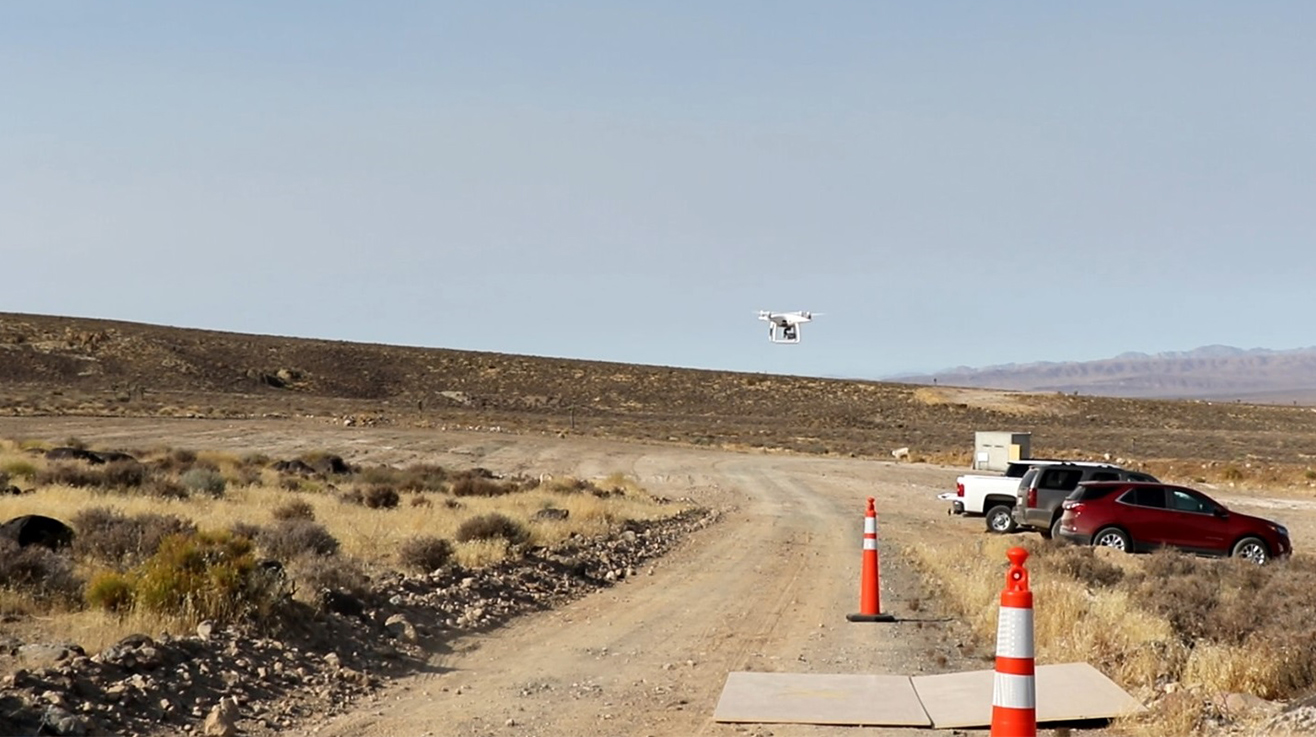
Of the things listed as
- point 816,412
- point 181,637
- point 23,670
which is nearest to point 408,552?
point 181,637

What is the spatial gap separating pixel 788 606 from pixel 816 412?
94.6 meters

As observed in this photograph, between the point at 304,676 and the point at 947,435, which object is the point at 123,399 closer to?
the point at 947,435

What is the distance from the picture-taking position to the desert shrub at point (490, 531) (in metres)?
20.1

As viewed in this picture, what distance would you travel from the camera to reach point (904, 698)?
10352mm

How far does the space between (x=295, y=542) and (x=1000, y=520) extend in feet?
59.3

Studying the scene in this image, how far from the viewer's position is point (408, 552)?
55.7 feet

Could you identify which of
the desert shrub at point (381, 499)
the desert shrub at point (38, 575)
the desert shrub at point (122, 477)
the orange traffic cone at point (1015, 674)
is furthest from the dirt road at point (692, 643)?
the desert shrub at point (122, 477)

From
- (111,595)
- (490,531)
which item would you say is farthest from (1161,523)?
(111,595)

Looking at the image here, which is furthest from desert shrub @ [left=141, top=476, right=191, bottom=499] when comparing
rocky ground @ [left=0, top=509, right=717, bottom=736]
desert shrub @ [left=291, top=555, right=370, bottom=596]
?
desert shrub @ [left=291, top=555, right=370, bottom=596]

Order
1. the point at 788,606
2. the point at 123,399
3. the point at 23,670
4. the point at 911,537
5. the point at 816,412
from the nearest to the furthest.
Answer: the point at 23,670 → the point at 788,606 → the point at 911,537 → the point at 123,399 → the point at 816,412

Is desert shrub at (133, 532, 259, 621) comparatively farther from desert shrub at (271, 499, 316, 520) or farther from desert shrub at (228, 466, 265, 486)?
desert shrub at (228, 466, 265, 486)

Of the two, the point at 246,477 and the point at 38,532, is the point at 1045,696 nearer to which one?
the point at 38,532

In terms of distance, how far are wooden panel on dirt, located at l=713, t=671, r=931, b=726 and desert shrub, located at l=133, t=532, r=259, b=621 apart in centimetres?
430

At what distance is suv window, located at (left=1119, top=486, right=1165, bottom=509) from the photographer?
976 inches
